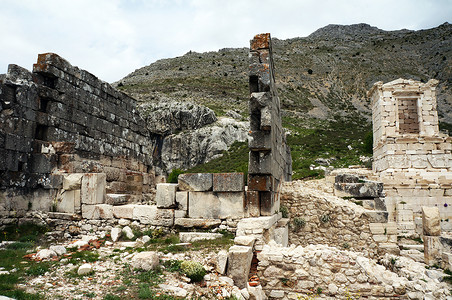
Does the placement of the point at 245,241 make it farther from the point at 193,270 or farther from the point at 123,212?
the point at 123,212

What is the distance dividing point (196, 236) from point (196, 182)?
4.57ft

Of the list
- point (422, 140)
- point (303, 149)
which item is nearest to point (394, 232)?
point (422, 140)

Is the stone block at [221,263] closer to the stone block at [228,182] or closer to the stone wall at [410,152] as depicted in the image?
the stone block at [228,182]

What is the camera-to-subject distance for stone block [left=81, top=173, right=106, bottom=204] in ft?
26.3

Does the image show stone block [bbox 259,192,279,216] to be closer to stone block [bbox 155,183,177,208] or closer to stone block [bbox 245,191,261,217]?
stone block [bbox 245,191,261,217]

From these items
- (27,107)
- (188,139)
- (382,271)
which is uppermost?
(188,139)

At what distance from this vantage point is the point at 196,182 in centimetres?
767

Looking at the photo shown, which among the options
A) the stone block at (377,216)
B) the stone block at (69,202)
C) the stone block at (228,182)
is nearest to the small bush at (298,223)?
the stone block at (377,216)

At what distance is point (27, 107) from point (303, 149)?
27.0 meters

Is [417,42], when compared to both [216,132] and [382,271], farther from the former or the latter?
[382,271]

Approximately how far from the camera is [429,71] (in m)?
59.8

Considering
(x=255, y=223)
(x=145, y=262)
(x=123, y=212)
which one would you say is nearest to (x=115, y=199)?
(x=123, y=212)

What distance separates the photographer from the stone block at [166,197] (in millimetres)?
7648

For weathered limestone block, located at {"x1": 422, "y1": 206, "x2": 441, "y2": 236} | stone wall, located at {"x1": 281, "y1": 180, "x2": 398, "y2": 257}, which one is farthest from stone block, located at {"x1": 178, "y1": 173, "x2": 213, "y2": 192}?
weathered limestone block, located at {"x1": 422, "y1": 206, "x2": 441, "y2": 236}
